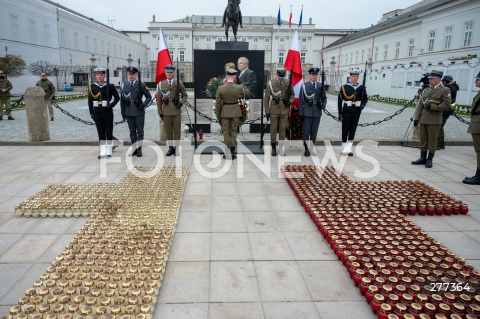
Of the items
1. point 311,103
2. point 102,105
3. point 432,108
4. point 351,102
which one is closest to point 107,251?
point 102,105

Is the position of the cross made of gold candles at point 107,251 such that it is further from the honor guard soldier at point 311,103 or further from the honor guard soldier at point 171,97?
the honor guard soldier at point 311,103

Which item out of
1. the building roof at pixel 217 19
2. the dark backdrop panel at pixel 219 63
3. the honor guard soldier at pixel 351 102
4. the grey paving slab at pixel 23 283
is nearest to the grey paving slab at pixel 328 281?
the grey paving slab at pixel 23 283

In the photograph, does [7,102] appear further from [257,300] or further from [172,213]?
[257,300]

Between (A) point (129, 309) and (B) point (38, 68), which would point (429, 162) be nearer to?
(A) point (129, 309)

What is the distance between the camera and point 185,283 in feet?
9.70

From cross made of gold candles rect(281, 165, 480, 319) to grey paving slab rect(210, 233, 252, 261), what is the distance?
926 millimetres

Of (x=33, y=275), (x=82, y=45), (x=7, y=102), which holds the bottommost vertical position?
(x=33, y=275)

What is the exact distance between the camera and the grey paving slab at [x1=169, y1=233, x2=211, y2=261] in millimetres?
3391

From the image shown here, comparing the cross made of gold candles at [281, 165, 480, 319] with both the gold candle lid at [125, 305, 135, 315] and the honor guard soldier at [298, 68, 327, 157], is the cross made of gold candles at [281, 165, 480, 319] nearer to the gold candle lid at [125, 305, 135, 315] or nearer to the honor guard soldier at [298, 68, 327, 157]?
the gold candle lid at [125, 305, 135, 315]

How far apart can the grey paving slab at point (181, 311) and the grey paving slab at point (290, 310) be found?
491 millimetres

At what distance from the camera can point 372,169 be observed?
6781 mm

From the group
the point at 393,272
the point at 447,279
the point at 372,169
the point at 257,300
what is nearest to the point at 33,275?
the point at 257,300

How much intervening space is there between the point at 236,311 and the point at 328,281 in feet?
3.02

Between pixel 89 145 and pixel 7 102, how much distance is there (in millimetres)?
7041
